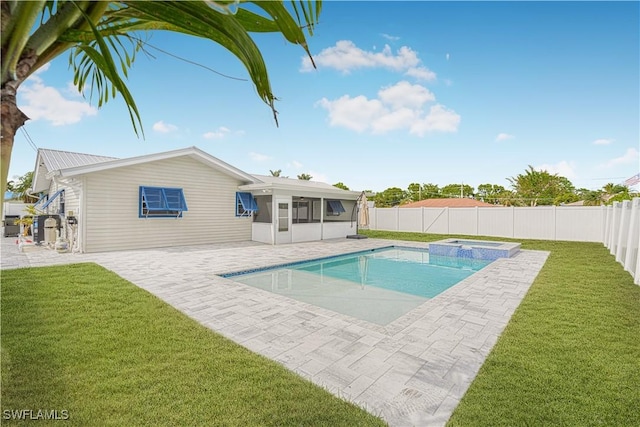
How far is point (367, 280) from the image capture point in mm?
9180

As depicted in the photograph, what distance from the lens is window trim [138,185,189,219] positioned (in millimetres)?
12836

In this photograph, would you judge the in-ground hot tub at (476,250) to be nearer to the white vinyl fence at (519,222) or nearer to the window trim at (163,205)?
the white vinyl fence at (519,222)

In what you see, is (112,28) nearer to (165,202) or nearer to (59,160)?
(165,202)

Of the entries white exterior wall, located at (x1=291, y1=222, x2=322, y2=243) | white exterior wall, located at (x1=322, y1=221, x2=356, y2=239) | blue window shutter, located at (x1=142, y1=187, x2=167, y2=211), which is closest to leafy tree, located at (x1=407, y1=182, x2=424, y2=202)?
white exterior wall, located at (x1=322, y1=221, x2=356, y2=239)

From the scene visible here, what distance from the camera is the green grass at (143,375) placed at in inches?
117

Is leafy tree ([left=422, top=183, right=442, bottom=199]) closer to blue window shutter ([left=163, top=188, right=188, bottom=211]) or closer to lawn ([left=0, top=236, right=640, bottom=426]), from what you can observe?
blue window shutter ([left=163, top=188, right=188, bottom=211])

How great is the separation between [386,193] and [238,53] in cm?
6498

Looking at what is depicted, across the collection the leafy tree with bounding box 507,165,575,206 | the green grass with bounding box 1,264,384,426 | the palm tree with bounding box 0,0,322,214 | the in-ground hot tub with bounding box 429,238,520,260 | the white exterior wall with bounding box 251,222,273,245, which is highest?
the leafy tree with bounding box 507,165,575,206

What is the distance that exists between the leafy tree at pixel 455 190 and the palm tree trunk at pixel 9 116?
233ft

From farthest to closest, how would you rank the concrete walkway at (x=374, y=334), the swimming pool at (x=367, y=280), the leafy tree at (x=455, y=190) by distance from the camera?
the leafy tree at (x=455, y=190) < the swimming pool at (x=367, y=280) < the concrete walkway at (x=374, y=334)

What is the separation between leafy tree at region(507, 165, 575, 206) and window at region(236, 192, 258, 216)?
133ft

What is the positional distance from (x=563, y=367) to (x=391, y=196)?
6057 centimetres

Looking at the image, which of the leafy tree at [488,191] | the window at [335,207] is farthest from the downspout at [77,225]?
the leafy tree at [488,191]

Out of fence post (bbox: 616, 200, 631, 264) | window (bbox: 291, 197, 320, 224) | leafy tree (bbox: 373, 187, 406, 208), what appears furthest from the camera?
leafy tree (bbox: 373, 187, 406, 208)
